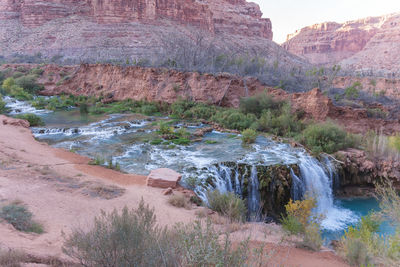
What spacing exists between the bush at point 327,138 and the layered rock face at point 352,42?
6507cm

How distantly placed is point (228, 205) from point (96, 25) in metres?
52.2

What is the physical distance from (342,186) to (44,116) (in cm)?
1704

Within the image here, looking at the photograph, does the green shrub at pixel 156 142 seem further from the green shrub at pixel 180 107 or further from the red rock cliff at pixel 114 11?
the red rock cliff at pixel 114 11

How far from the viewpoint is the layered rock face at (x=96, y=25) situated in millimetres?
43188

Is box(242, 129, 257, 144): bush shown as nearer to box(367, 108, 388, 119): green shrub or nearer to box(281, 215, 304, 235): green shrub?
box(281, 215, 304, 235): green shrub

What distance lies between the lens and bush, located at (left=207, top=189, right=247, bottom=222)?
5.56m

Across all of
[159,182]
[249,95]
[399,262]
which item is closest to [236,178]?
[159,182]

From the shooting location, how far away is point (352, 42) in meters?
84.9

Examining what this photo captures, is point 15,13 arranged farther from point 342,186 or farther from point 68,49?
point 342,186

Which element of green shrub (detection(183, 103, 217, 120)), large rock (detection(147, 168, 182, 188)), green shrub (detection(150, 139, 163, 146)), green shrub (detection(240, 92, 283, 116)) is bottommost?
large rock (detection(147, 168, 182, 188))

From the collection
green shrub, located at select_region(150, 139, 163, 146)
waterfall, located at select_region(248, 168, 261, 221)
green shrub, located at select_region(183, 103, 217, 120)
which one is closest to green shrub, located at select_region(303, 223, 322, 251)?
waterfall, located at select_region(248, 168, 261, 221)

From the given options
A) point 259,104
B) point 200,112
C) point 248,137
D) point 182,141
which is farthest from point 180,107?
point 248,137

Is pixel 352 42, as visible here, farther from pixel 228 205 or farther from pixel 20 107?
pixel 228 205

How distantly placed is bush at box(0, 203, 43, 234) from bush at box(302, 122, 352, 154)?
980 centimetres
